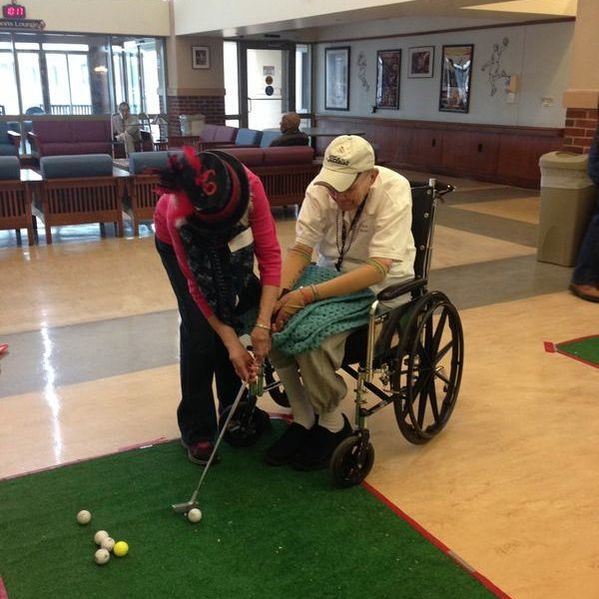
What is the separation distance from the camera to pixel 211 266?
200 centimetres

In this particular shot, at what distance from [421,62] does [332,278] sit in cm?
905

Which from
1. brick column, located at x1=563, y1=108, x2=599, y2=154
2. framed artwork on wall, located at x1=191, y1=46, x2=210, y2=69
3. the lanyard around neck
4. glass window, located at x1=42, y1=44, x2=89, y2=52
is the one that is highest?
glass window, located at x1=42, y1=44, x2=89, y2=52

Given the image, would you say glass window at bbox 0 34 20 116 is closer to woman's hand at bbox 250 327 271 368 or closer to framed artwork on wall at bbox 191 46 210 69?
framed artwork on wall at bbox 191 46 210 69

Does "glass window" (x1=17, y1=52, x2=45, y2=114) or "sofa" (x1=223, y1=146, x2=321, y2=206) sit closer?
"sofa" (x1=223, y1=146, x2=321, y2=206)

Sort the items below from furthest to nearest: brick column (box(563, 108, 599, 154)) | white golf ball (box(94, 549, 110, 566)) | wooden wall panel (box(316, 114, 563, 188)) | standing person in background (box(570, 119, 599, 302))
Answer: wooden wall panel (box(316, 114, 563, 188)) → brick column (box(563, 108, 599, 154)) → standing person in background (box(570, 119, 599, 302)) → white golf ball (box(94, 549, 110, 566))

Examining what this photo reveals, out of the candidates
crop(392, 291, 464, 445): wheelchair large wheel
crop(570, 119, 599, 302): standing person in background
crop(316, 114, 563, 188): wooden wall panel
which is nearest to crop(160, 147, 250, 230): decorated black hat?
crop(392, 291, 464, 445): wheelchair large wheel

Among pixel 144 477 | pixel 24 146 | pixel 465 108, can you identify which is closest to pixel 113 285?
pixel 144 477

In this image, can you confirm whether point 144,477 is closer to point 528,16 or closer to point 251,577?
point 251,577

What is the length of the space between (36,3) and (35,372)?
866cm

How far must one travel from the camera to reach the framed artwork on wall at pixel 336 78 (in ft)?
40.5

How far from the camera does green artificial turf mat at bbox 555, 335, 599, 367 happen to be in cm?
332

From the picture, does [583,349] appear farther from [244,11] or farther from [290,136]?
[244,11]

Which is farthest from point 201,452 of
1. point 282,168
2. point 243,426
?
point 282,168

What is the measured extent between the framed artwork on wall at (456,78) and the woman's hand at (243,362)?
340 inches
